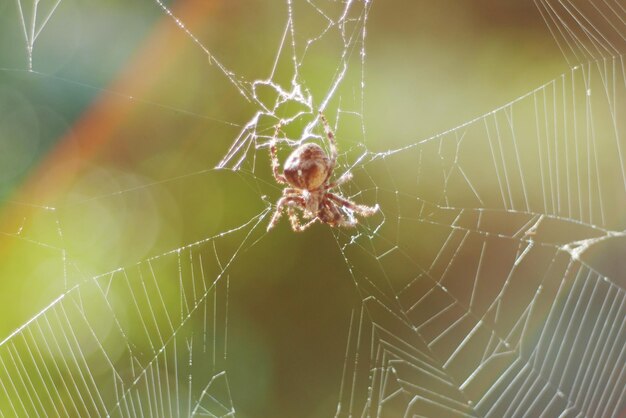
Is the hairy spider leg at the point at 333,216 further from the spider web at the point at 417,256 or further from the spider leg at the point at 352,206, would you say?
the spider web at the point at 417,256

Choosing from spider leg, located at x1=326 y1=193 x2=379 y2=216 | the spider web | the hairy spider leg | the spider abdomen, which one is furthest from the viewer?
the spider web

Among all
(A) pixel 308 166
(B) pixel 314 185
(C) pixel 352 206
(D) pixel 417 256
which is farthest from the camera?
(D) pixel 417 256

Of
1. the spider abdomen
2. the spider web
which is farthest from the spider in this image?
the spider web

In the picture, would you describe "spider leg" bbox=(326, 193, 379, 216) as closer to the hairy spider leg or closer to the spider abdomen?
the hairy spider leg

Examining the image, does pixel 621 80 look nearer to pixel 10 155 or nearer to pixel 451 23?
pixel 451 23

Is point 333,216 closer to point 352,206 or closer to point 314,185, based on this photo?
point 352,206

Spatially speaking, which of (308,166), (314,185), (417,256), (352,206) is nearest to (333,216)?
(352,206)

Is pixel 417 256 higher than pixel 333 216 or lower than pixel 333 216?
lower
